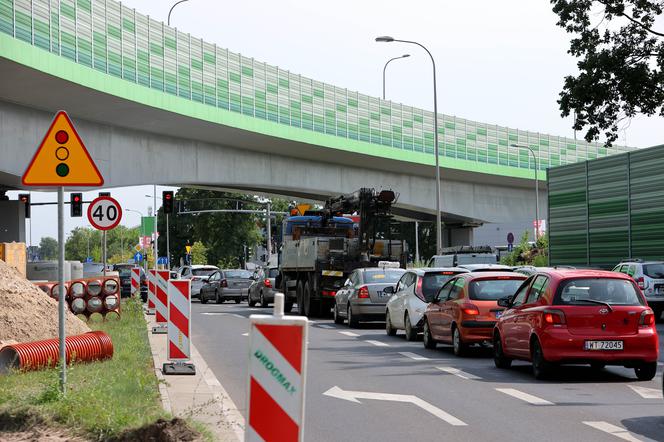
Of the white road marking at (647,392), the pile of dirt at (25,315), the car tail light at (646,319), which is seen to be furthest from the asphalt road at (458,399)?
the pile of dirt at (25,315)

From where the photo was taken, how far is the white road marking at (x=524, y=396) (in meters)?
12.6

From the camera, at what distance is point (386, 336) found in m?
24.9

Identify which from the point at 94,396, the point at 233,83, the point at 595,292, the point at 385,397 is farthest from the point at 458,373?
the point at 233,83

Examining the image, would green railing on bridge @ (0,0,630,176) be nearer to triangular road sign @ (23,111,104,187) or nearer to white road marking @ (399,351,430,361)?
white road marking @ (399,351,430,361)

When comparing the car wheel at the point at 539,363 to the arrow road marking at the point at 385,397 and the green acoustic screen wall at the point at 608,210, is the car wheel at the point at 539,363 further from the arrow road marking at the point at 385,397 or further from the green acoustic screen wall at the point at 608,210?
the green acoustic screen wall at the point at 608,210

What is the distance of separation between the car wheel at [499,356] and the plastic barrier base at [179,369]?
4.40m

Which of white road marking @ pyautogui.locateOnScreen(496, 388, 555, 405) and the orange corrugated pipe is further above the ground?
the orange corrugated pipe

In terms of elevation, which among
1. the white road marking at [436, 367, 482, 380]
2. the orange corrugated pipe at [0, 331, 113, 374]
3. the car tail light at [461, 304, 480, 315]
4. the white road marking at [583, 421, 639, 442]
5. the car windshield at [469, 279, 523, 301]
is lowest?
the white road marking at [436, 367, 482, 380]

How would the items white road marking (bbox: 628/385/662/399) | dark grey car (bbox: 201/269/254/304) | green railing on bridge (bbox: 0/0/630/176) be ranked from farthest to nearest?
dark grey car (bbox: 201/269/254/304) → green railing on bridge (bbox: 0/0/630/176) → white road marking (bbox: 628/385/662/399)

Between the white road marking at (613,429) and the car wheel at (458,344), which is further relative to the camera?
the car wheel at (458,344)

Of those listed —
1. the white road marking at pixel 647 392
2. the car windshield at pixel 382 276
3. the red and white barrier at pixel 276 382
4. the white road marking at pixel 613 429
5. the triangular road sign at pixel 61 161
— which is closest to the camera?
the red and white barrier at pixel 276 382

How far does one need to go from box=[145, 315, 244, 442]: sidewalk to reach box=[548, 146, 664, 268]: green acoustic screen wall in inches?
793

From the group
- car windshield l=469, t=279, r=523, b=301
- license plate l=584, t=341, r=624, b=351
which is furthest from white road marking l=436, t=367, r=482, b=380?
car windshield l=469, t=279, r=523, b=301

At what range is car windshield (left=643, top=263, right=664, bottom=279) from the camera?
30156 millimetres
